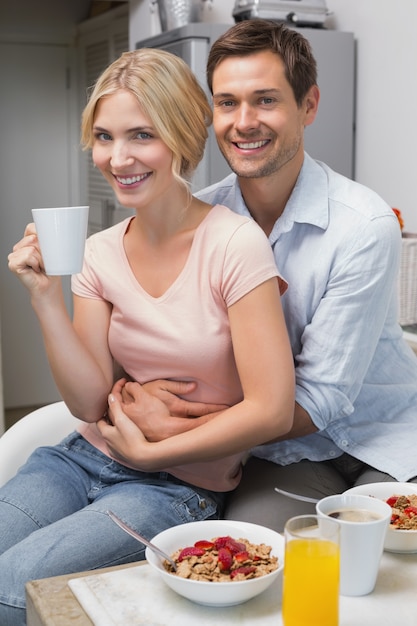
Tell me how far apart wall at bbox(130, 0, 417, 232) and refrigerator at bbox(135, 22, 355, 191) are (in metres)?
0.04

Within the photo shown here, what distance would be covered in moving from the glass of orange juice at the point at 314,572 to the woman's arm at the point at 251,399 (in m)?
0.50

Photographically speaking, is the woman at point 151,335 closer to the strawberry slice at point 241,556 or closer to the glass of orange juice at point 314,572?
the strawberry slice at point 241,556

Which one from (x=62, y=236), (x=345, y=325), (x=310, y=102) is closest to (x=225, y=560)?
(x=62, y=236)

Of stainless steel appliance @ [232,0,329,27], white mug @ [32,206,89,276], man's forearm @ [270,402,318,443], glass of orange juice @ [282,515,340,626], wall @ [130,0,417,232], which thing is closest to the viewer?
glass of orange juice @ [282,515,340,626]

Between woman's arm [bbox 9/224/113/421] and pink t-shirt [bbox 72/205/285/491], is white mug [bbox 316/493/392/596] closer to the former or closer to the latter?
pink t-shirt [bbox 72/205/285/491]

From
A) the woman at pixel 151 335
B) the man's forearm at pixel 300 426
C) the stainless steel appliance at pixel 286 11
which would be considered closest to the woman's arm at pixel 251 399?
the woman at pixel 151 335

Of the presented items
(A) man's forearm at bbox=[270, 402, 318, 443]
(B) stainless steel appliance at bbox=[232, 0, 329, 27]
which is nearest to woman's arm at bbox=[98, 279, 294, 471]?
(A) man's forearm at bbox=[270, 402, 318, 443]

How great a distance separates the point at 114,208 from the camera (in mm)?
4430

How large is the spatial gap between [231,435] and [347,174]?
2074mm

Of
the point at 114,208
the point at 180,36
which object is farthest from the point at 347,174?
the point at 114,208

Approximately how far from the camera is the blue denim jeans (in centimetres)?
137

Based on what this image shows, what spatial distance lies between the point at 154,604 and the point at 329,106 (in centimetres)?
254

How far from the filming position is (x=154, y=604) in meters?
1.09

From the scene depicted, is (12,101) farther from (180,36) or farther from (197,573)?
(197,573)
